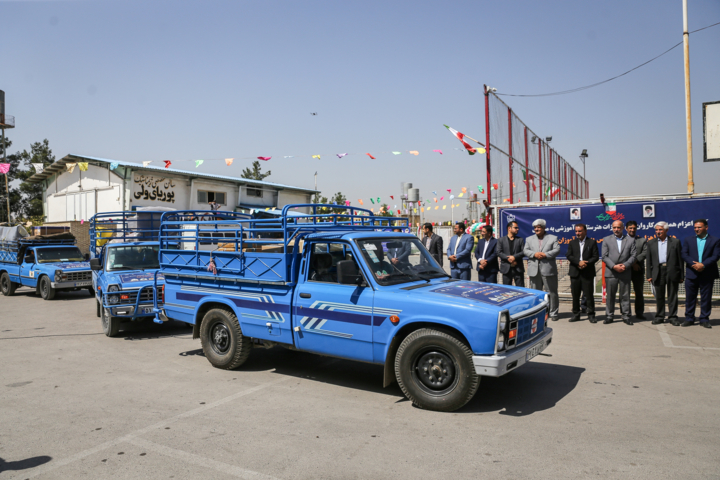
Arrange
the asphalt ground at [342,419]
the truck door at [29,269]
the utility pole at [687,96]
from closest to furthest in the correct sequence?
the asphalt ground at [342,419], the utility pole at [687,96], the truck door at [29,269]

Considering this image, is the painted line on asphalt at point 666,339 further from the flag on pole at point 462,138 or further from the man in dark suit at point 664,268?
the flag on pole at point 462,138

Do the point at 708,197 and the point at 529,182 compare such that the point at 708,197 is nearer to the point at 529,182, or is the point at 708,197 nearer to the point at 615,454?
the point at 529,182

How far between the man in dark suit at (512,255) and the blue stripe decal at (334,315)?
513 cm

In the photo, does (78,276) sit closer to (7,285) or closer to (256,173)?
(7,285)

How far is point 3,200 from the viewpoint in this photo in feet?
136

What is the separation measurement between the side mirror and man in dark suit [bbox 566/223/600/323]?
19.1 ft

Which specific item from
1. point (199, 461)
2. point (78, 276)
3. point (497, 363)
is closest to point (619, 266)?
point (497, 363)

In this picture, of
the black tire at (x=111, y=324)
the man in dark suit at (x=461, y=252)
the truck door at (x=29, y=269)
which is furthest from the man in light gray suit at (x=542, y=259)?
the truck door at (x=29, y=269)

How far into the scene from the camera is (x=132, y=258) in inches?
402

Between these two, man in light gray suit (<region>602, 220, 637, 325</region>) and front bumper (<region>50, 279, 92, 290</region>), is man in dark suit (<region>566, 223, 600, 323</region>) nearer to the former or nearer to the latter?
man in light gray suit (<region>602, 220, 637, 325</region>)

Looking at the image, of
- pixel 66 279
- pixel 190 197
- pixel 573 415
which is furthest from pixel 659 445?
pixel 190 197

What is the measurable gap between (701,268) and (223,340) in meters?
8.09

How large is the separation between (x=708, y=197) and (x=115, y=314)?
11727 millimetres

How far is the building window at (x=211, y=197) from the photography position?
3027cm
